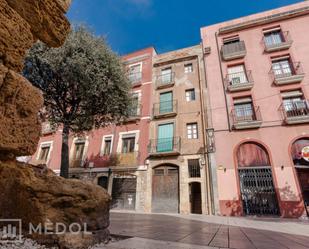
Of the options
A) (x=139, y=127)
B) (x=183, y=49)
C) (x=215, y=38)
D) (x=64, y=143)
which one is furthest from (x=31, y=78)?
(x=215, y=38)

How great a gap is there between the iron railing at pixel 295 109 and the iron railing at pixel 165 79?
8495 mm

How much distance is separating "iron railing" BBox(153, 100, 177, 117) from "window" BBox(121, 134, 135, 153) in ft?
8.88

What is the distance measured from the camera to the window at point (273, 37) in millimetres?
15352

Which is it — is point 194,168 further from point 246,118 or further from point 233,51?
point 233,51

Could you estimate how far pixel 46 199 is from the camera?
180 cm

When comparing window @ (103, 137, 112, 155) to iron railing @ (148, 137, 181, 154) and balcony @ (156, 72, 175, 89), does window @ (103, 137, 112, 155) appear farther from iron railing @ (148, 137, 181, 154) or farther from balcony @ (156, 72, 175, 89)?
balcony @ (156, 72, 175, 89)

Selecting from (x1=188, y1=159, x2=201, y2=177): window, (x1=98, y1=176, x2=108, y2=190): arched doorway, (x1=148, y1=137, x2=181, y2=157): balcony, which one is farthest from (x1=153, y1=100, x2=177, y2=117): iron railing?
(x1=98, y1=176, x2=108, y2=190): arched doorway

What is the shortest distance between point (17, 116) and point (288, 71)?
55.6 ft

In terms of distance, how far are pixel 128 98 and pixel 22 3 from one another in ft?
33.0

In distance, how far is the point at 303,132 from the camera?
11906 millimetres

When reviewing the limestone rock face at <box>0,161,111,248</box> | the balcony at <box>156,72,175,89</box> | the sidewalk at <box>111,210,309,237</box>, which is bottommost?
the sidewalk at <box>111,210,309,237</box>

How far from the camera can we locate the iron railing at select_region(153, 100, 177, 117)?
15.9 metres

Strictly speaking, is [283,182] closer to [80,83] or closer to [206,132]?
[206,132]

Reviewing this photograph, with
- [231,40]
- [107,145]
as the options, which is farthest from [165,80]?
[107,145]
